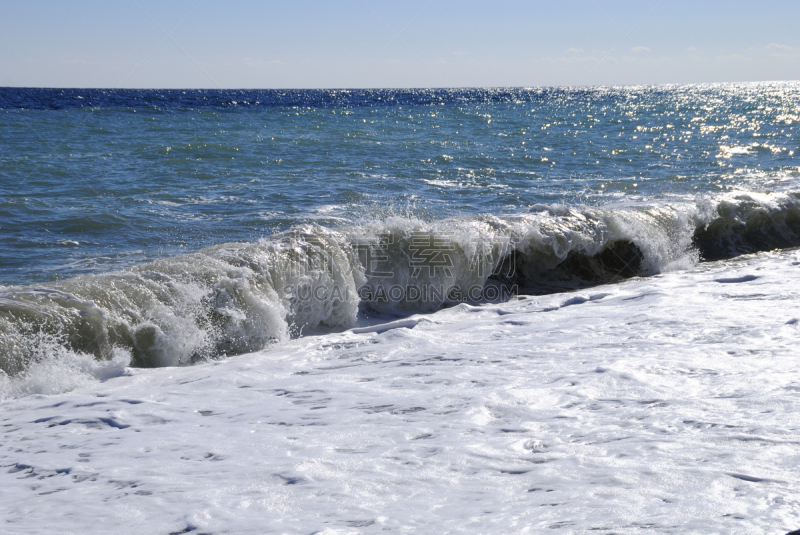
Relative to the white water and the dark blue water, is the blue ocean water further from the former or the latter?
the white water

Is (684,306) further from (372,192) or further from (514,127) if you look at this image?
(514,127)

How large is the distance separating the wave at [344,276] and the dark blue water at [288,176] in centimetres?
152

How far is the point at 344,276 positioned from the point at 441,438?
11.8 ft

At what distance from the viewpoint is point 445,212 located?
10.4m

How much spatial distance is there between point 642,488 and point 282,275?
4411 mm

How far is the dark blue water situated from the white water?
3800 millimetres

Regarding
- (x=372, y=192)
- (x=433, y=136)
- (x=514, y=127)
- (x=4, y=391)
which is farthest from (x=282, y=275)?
(x=514, y=127)

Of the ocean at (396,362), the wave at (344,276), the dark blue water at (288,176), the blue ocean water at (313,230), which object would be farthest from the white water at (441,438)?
the dark blue water at (288,176)

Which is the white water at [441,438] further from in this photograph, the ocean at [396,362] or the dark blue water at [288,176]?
the dark blue water at [288,176]

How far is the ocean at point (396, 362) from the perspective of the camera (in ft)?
8.63

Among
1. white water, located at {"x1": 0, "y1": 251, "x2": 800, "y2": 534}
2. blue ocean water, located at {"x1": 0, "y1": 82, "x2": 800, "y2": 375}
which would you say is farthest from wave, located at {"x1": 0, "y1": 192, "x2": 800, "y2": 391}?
white water, located at {"x1": 0, "y1": 251, "x2": 800, "y2": 534}

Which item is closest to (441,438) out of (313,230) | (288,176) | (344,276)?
(344,276)

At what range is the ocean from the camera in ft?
8.63

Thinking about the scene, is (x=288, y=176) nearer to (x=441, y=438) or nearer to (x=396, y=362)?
(x=396, y=362)
